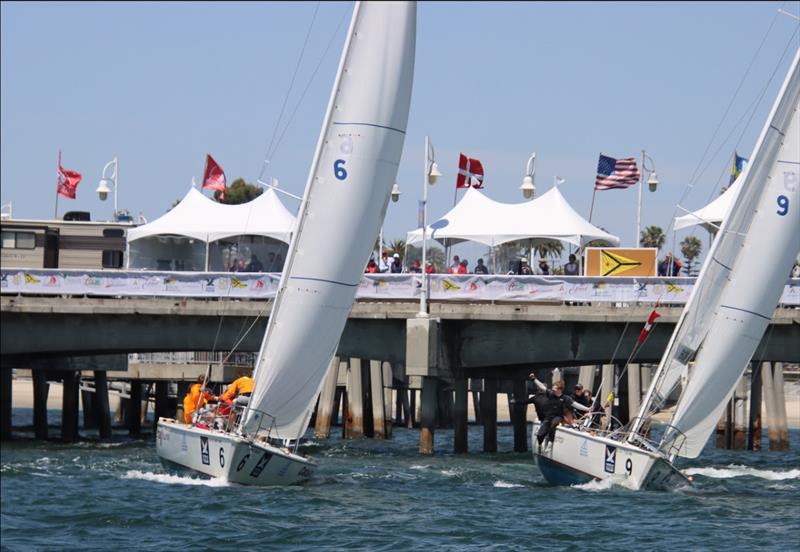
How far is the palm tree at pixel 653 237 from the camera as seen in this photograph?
323 ft

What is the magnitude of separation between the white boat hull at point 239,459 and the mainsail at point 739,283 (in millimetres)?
7204

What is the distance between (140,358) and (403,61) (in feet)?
121

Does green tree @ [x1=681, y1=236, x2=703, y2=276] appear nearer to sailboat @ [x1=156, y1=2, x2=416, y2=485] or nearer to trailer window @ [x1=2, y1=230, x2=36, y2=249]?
trailer window @ [x1=2, y1=230, x2=36, y2=249]

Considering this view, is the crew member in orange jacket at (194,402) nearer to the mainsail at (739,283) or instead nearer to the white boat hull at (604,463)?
the white boat hull at (604,463)

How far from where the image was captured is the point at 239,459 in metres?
31.6

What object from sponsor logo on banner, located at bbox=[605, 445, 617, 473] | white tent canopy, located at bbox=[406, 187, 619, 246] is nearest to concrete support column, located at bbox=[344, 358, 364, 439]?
white tent canopy, located at bbox=[406, 187, 619, 246]

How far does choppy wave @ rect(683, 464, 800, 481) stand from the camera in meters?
36.5

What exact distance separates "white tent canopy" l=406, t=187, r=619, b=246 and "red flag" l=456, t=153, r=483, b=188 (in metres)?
1.31

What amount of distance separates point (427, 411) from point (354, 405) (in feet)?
38.8

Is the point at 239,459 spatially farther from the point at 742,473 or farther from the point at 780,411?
the point at 780,411

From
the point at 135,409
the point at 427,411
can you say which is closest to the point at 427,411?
the point at 427,411

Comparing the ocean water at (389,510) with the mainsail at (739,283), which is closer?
the ocean water at (389,510)

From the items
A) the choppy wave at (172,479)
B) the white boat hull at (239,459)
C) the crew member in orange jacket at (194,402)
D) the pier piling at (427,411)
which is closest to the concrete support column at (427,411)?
the pier piling at (427,411)

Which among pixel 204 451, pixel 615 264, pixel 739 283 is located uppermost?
pixel 615 264
